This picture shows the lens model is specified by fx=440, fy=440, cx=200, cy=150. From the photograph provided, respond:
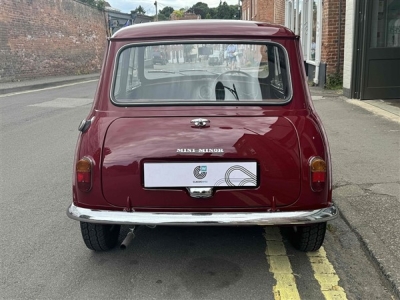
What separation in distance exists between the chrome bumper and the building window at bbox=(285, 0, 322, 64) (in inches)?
439

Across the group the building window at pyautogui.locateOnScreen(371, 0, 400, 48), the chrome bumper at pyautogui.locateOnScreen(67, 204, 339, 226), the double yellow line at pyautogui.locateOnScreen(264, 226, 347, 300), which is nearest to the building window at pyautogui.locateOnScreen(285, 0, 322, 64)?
the building window at pyautogui.locateOnScreen(371, 0, 400, 48)

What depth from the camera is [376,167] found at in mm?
5508

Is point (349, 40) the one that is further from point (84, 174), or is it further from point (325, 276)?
point (84, 174)

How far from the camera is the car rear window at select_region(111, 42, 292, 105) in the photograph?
3.41 meters

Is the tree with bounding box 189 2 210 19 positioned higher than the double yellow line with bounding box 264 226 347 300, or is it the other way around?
the tree with bounding box 189 2 210 19

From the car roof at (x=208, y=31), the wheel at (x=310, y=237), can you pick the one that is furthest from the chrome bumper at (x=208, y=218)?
the car roof at (x=208, y=31)

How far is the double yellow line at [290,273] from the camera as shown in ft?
9.69

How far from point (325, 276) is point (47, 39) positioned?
2221cm

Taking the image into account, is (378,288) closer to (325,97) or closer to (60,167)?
(60,167)

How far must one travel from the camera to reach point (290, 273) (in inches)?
127

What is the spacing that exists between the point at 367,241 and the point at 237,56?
6.01 ft

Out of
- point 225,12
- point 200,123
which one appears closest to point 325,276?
point 200,123

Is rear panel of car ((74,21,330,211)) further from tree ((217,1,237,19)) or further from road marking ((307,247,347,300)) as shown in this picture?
tree ((217,1,237,19))

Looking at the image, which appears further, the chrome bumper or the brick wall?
the brick wall
